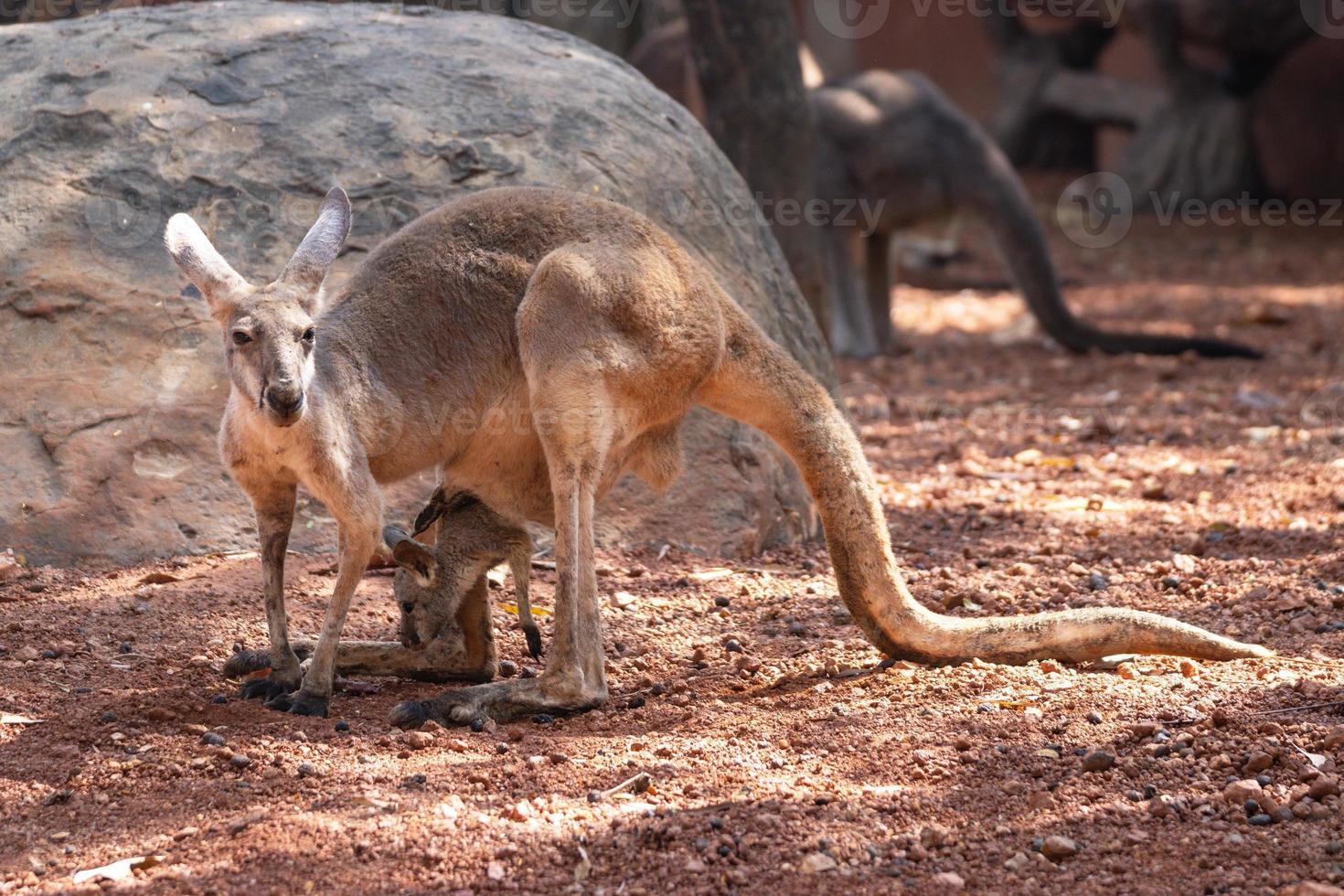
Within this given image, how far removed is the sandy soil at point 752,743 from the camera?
2.71m

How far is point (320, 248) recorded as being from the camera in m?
3.38

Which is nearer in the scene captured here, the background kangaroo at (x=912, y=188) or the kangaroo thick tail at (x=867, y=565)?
the kangaroo thick tail at (x=867, y=565)

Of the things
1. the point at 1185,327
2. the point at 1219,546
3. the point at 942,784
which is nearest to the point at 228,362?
the point at 942,784

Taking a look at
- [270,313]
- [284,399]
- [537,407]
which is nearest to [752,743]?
[537,407]

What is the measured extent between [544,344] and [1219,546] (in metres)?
2.53

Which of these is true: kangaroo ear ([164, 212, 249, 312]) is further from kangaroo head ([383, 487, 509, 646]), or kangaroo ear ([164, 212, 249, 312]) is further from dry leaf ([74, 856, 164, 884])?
dry leaf ([74, 856, 164, 884])

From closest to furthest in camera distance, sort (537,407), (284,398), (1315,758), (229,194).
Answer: (1315,758)
(284,398)
(537,407)
(229,194)

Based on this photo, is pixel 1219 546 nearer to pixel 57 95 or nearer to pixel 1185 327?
pixel 57 95

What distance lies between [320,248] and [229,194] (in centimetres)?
139

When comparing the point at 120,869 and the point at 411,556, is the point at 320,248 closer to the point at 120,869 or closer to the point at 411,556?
the point at 411,556

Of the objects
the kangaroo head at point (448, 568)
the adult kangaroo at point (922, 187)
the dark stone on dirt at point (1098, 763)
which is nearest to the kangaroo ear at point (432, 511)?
the kangaroo head at point (448, 568)

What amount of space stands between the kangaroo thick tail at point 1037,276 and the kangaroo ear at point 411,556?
5.37m

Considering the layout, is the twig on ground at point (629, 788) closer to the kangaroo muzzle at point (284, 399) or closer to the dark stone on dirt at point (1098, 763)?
the dark stone on dirt at point (1098, 763)

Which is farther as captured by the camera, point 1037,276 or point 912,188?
point 912,188
